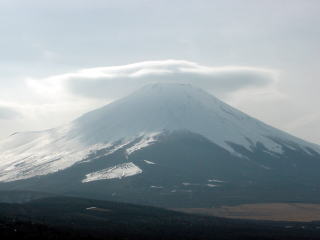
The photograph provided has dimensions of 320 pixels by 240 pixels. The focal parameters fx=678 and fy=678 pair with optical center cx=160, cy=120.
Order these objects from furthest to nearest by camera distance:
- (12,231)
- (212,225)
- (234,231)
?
(212,225) → (234,231) → (12,231)

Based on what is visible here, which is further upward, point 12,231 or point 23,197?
point 23,197

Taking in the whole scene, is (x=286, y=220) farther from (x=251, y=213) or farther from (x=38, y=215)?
(x=38, y=215)

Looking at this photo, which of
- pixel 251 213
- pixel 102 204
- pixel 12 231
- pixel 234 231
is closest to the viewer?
pixel 12 231

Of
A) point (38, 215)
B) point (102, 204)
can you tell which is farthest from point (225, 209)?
point (38, 215)

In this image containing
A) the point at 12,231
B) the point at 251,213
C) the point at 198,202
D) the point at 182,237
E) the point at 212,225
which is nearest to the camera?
the point at 12,231

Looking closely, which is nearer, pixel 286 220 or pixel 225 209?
pixel 286 220

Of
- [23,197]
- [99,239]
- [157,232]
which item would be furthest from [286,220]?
[99,239]

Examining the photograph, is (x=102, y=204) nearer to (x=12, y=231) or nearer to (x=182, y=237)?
(x=182, y=237)

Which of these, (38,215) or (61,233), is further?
(38,215)

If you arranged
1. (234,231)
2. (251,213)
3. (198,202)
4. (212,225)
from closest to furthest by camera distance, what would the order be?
(234,231)
(212,225)
(251,213)
(198,202)
